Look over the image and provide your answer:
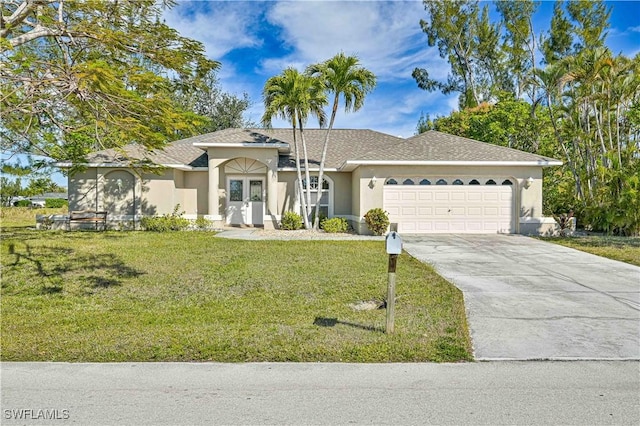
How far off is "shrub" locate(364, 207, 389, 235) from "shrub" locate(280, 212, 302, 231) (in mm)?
3489

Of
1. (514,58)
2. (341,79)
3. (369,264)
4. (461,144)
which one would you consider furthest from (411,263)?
(514,58)

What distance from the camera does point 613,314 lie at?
19.4ft

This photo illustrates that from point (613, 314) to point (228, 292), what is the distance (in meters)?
6.19

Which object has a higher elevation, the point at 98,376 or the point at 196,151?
the point at 196,151

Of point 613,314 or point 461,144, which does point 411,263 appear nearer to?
point 613,314

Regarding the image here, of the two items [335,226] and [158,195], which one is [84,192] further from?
[335,226]

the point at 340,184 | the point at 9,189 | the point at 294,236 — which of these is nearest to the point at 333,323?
the point at 294,236

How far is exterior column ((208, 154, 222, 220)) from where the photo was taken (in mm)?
18375

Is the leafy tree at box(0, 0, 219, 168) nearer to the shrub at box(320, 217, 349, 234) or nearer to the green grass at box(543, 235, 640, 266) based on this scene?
the shrub at box(320, 217, 349, 234)

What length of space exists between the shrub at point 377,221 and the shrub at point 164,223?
8302 mm

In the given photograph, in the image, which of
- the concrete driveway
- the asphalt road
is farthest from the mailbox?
the concrete driveway

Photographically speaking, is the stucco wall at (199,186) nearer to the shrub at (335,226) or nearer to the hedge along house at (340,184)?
the hedge along house at (340,184)

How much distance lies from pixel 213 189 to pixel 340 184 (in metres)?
6.13

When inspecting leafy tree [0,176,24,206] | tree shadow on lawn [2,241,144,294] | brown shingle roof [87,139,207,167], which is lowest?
tree shadow on lawn [2,241,144,294]
